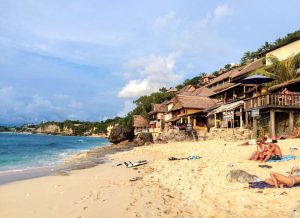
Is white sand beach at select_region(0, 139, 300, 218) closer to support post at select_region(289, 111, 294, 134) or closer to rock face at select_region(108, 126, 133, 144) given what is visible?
support post at select_region(289, 111, 294, 134)

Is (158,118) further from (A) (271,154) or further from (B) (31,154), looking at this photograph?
(A) (271,154)

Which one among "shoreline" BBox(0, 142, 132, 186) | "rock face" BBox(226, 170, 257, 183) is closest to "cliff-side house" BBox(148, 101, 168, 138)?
"shoreline" BBox(0, 142, 132, 186)

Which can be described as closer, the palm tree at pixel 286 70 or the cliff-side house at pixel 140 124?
the palm tree at pixel 286 70

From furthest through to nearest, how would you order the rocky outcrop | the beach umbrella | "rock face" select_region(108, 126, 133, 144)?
the rocky outcrop → "rock face" select_region(108, 126, 133, 144) → the beach umbrella

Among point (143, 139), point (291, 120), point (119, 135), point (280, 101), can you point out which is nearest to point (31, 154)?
point (143, 139)

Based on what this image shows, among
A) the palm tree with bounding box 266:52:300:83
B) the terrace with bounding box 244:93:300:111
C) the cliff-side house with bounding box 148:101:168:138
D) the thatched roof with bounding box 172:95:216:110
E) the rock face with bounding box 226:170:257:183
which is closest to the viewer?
the rock face with bounding box 226:170:257:183

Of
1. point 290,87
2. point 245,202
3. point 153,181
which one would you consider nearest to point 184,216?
point 245,202

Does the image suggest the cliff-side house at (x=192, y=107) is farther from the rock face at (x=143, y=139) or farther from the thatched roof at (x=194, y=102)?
the rock face at (x=143, y=139)

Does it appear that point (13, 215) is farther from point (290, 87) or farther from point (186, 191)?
point (290, 87)

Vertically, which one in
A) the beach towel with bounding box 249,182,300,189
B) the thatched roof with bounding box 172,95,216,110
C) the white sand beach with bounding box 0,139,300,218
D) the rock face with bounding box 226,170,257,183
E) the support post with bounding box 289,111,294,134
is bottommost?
the white sand beach with bounding box 0,139,300,218

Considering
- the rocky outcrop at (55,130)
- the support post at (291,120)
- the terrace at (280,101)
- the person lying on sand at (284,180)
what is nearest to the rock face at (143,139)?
the terrace at (280,101)

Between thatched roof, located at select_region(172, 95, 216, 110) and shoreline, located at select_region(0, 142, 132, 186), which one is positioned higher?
thatched roof, located at select_region(172, 95, 216, 110)

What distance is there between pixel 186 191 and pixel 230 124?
21737 millimetres

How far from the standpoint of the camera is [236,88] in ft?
118
